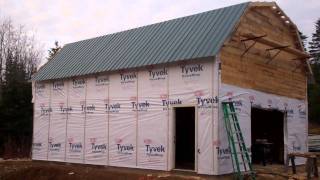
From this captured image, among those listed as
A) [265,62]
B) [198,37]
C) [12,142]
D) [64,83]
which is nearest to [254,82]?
[265,62]

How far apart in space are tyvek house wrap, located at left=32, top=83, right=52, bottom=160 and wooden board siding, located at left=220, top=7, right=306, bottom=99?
10.1 m

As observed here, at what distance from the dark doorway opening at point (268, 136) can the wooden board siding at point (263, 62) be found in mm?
1371

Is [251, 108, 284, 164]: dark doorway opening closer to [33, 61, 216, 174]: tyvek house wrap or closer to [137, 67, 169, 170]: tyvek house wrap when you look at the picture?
[33, 61, 216, 174]: tyvek house wrap

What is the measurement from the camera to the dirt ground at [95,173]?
47.9 ft

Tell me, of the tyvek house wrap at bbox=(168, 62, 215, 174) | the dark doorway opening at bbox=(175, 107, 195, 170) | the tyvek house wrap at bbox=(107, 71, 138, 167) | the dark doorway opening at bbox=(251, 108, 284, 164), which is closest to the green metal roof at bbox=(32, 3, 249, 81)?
the tyvek house wrap at bbox=(168, 62, 215, 174)

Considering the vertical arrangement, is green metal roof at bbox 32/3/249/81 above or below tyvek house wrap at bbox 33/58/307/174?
above

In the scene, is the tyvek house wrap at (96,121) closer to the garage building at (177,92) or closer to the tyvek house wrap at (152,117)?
the garage building at (177,92)

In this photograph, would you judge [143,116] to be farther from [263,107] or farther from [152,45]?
[263,107]

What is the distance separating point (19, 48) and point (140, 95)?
32.7 m

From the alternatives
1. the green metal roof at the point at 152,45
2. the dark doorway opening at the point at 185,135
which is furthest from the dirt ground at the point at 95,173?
the dark doorway opening at the point at 185,135

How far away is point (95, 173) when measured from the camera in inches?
653

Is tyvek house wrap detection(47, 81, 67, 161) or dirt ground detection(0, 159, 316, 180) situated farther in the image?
tyvek house wrap detection(47, 81, 67, 161)

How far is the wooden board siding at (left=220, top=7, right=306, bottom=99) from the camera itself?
1524 centimetres

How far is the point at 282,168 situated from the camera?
1711 cm
